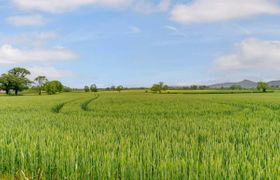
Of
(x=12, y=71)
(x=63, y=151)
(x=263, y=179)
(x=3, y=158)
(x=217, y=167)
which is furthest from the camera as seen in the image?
(x=12, y=71)

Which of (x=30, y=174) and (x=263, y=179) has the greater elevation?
(x=263, y=179)

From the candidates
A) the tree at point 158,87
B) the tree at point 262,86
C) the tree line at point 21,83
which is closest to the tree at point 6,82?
the tree line at point 21,83

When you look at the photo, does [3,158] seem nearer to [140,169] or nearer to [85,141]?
[85,141]

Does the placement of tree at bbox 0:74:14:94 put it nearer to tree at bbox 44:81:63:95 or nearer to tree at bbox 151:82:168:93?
tree at bbox 44:81:63:95

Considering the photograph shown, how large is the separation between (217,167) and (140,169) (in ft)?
3.97

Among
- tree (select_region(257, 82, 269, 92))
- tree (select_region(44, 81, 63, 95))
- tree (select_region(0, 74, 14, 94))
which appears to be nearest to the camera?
tree (select_region(0, 74, 14, 94))

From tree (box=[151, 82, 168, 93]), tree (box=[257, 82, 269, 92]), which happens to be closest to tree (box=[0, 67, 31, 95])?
tree (box=[151, 82, 168, 93])

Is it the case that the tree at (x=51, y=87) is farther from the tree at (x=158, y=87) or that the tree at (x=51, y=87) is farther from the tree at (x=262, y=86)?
the tree at (x=262, y=86)

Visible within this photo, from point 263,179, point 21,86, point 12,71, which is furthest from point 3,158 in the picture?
point 12,71

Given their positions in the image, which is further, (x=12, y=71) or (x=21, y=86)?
(x=12, y=71)

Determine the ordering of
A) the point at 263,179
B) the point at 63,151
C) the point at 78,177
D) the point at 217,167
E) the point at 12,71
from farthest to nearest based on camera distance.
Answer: the point at 12,71, the point at 63,151, the point at 78,177, the point at 217,167, the point at 263,179

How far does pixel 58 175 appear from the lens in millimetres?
5684

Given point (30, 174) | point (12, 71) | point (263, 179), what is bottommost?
point (30, 174)

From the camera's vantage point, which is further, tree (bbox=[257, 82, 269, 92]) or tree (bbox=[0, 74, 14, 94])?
tree (bbox=[257, 82, 269, 92])
